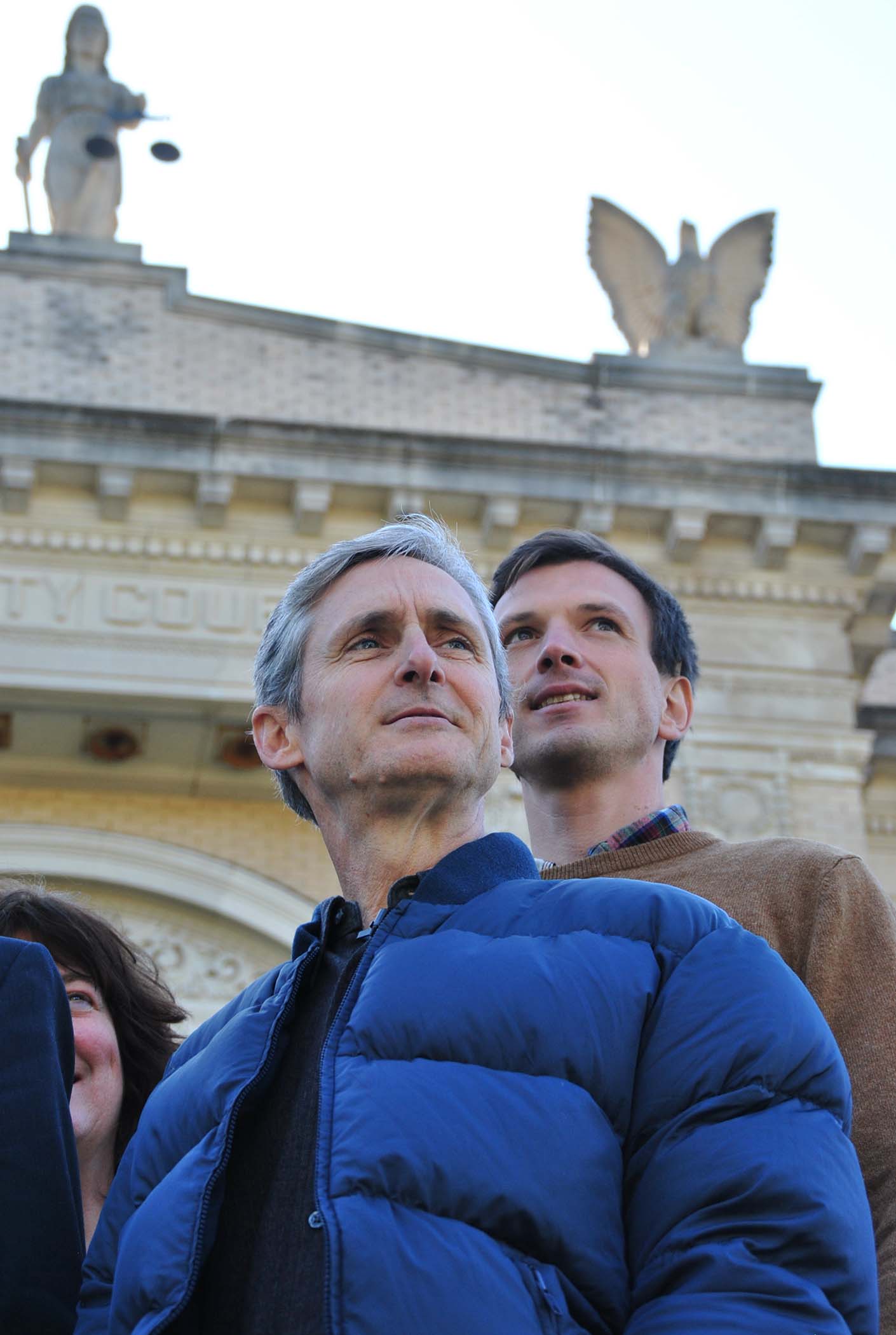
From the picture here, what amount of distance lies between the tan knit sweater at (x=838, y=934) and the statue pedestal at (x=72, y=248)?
8.89m

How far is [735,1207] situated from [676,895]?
40 centimetres

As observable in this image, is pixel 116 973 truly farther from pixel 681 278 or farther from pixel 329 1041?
pixel 681 278

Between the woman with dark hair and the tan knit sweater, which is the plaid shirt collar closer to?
the tan knit sweater

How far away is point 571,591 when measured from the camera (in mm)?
3123

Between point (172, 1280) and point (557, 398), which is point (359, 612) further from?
point (557, 398)

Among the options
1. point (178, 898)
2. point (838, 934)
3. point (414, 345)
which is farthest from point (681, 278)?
point (838, 934)

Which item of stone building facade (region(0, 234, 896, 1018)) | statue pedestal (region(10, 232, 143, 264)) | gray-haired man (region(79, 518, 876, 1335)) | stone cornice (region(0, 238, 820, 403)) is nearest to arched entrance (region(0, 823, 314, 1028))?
stone building facade (region(0, 234, 896, 1018))

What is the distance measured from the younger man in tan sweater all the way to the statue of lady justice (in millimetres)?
8758

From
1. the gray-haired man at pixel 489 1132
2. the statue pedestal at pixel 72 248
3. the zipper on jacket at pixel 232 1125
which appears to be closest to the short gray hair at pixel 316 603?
the gray-haired man at pixel 489 1132

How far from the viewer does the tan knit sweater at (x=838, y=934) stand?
228cm

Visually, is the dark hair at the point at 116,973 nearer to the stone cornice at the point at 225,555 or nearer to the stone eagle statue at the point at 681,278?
the stone cornice at the point at 225,555

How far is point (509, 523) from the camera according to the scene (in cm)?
967

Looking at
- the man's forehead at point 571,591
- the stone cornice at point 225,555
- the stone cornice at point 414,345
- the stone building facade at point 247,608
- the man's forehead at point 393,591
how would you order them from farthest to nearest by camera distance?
the stone cornice at point 414,345
the stone cornice at point 225,555
the stone building facade at point 247,608
the man's forehead at point 571,591
the man's forehead at point 393,591

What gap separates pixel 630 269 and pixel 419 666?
9.75 metres
